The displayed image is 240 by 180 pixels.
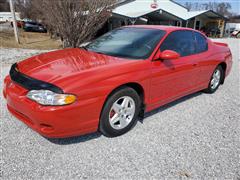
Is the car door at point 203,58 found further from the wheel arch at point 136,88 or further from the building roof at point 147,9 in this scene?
the building roof at point 147,9

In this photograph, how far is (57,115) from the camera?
2.38m

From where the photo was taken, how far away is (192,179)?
2314 mm

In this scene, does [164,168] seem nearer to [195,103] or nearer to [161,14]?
[195,103]

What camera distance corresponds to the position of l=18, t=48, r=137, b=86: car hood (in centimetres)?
261

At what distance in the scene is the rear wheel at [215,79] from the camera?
4.93 meters

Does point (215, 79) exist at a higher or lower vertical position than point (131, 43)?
lower

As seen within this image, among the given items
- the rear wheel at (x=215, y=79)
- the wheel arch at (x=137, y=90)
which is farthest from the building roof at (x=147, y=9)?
the wheel arch at (x=137, y=90)

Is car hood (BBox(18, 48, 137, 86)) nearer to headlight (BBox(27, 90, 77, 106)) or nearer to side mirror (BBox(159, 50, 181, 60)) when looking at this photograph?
headlight (BBox(27, 90, 77, 106))

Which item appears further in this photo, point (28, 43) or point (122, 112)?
point (28, 43)

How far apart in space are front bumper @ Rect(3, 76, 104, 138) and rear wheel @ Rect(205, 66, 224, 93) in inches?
130

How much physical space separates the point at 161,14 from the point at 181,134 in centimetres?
2484

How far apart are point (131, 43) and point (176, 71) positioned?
0.92m

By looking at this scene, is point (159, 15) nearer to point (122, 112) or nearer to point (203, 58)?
point (203, 58)

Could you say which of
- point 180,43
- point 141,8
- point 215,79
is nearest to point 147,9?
point 141,8
